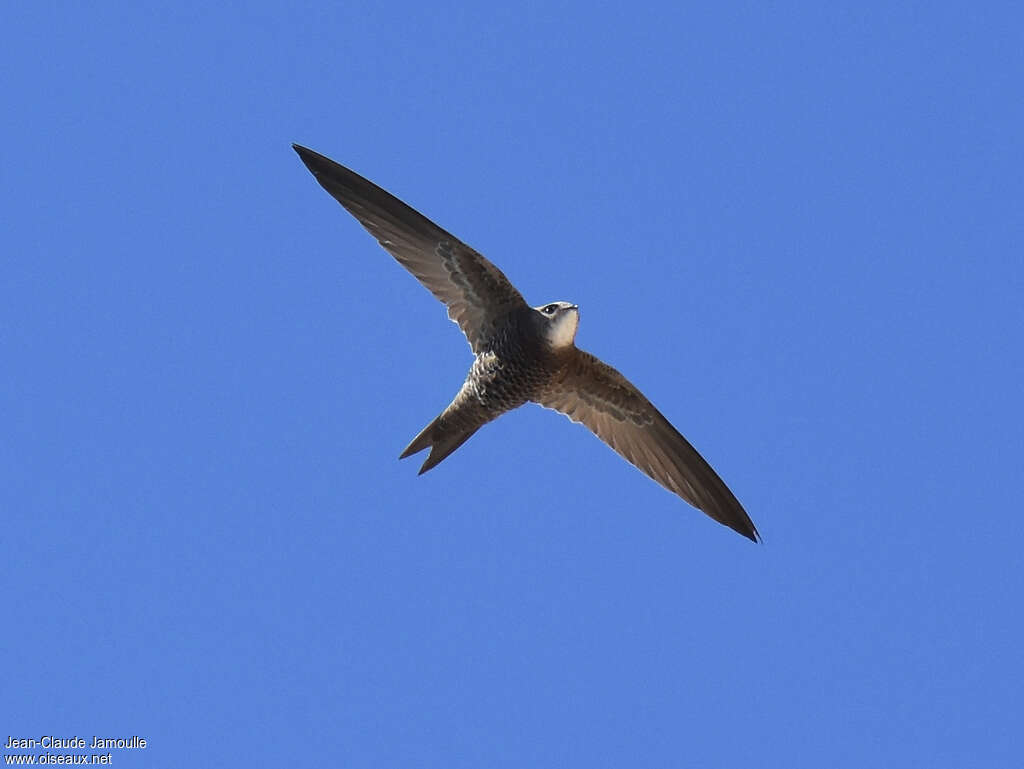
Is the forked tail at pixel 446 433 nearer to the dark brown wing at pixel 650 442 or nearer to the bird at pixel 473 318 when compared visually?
the bird at pixel 473 318

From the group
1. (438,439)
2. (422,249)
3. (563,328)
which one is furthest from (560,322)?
(438,439)

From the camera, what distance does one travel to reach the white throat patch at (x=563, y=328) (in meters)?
13.3

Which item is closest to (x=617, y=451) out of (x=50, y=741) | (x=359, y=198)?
(x=359, y=198)

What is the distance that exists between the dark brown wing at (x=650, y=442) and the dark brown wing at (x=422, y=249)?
1.51 meters

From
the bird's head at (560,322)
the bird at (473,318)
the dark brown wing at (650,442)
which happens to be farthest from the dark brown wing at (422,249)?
the dark brown wing at (650,442)

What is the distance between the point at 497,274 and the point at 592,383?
1.80 m

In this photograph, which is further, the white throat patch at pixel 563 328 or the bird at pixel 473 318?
the bird at pixel 473 318

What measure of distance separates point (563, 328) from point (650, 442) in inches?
93.0

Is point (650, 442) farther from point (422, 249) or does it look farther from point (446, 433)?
point (422, 249)

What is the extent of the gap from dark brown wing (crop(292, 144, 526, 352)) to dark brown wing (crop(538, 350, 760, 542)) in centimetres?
151

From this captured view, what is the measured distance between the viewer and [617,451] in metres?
15.1

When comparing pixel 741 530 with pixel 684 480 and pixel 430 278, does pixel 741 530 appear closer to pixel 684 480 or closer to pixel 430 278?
pixel 684 480

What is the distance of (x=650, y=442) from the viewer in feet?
49.8

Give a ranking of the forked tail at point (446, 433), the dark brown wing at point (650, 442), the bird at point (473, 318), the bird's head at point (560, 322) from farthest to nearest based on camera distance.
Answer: the dark brown wing at point (650, 442) → the forked tail at point (446, 433) → the bird at point (473, 318) → the bird's head at point (560, 322)
